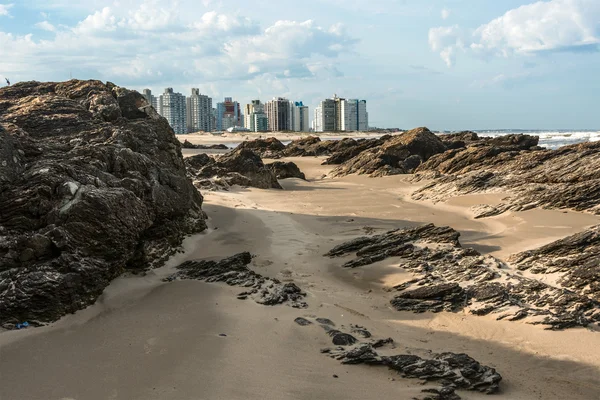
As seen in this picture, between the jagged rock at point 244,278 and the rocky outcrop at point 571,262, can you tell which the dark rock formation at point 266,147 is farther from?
the rocky outcrop at point 571,262

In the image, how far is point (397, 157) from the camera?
101 ft

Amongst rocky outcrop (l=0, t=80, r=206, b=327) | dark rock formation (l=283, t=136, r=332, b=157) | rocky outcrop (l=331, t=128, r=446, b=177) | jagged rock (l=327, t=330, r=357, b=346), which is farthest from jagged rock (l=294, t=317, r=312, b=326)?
dark rock formation (l=283, t=136, r=332, b=157)

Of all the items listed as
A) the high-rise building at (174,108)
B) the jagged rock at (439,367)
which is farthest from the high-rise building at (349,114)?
the jagged rock at (439,367)

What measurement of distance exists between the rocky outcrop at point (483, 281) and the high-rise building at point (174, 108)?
5339 inches

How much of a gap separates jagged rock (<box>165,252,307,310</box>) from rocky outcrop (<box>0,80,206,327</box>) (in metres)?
0.73

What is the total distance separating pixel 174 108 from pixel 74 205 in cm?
14212

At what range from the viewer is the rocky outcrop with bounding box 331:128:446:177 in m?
29.0

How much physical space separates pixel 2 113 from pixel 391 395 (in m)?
10.2

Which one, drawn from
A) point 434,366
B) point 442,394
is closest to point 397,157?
point 434,366

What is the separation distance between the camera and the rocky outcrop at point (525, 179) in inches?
619

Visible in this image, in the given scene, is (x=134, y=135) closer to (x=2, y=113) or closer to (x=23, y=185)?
(x=2, y=113)

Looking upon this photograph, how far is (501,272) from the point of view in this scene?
9828 mm

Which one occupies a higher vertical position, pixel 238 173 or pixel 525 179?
pixel 238 173

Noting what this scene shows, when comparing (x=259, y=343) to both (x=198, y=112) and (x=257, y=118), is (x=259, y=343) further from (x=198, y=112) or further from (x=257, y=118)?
(x=198, y=112)
